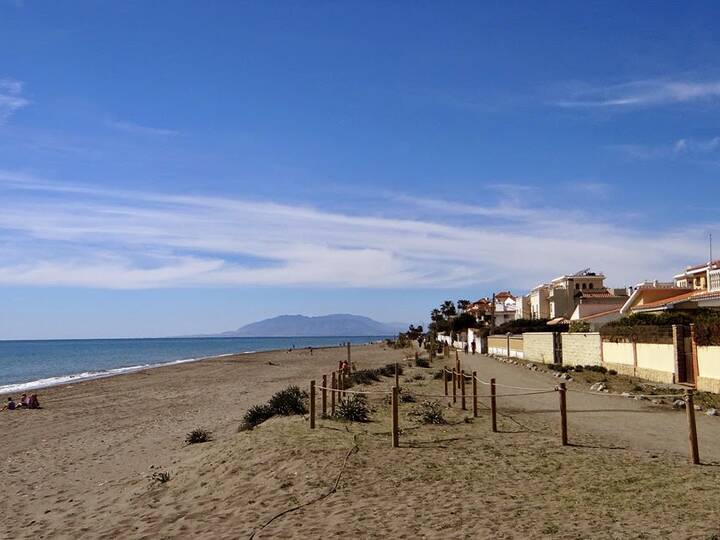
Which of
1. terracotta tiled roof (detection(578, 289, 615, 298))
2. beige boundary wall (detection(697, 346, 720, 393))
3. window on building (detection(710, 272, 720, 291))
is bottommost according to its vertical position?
beige boundary wall (detection(697, 346, 720, 393))

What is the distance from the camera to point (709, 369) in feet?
63.2

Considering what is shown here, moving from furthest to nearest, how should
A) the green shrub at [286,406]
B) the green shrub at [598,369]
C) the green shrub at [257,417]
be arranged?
the green shrub at [598,369] < the green shrub at [286,406] < the green shrub at [257,417]

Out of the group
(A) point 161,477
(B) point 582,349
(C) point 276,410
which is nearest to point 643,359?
(B) point 582,349

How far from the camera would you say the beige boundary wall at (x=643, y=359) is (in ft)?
73.6

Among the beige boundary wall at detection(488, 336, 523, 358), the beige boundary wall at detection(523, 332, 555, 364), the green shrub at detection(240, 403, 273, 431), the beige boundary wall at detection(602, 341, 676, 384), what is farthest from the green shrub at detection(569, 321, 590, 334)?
the green shrub at detection(240, 403, 273, 431)

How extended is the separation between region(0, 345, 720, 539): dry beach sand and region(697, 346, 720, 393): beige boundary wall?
3.56 m

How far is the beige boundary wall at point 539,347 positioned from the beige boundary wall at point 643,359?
8.47m

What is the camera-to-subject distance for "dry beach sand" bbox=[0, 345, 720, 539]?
741 cm

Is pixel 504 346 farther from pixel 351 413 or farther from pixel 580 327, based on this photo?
pixel 351 413

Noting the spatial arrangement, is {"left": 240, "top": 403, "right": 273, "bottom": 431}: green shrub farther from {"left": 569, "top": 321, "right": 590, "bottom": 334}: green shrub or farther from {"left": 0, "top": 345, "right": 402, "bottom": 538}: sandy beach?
{"left": 569, "top": 321, "right": 590, "bottom": 334}: green shrub

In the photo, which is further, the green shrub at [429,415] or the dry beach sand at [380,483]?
the green shrub at [429,415]

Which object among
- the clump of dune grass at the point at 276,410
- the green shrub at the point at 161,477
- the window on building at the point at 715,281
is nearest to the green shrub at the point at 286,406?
the clump of dune grass at the point at 276,410

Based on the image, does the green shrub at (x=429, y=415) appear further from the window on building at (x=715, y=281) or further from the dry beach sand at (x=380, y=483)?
the window on building at (x=715, y=281)

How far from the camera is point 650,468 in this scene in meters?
9.44
